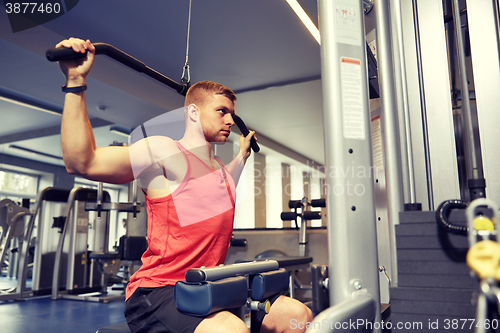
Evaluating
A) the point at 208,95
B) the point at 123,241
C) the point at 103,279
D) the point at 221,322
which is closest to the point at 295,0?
the point at 208,95

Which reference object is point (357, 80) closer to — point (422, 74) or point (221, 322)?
point (422, 74)

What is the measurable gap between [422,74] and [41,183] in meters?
6.86

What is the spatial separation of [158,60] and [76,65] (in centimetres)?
418

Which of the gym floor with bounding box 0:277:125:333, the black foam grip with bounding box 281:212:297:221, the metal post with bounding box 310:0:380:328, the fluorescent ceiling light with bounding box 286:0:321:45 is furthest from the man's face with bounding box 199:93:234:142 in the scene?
the black foam grip with bounding box 281:212:297:221

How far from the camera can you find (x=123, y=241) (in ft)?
16.0

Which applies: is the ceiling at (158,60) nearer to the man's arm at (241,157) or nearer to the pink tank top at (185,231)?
the man's arm at (241,157)

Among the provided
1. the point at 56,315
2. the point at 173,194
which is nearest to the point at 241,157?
the point at 173,194

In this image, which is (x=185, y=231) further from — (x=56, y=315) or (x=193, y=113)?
(x=56, y=315)

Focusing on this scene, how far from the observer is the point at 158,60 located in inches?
192

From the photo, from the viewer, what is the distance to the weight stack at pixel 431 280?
0.60 metres

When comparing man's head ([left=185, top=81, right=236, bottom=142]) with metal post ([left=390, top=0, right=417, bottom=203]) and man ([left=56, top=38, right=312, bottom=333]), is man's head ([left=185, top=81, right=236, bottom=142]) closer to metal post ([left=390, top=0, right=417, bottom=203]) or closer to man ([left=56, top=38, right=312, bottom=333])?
man ([left=56, top=38, right=312, bottom=333])

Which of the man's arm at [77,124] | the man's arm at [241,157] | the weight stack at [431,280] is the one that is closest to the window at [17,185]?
the man's arm at [241,157]

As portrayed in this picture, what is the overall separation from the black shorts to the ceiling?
10.4 feet

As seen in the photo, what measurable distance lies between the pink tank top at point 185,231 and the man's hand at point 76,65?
18.0 inches
